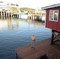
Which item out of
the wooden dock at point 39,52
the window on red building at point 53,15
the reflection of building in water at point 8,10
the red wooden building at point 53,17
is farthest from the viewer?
the reflection of building in water at point 8,10

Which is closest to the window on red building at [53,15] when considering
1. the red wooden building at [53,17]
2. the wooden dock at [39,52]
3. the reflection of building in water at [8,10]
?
the red wooden building at [53,17]

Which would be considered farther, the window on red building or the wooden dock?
the window on red building

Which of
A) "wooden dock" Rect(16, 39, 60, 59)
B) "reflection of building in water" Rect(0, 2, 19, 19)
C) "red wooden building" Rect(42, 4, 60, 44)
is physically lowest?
"wooden dock" Rect(16, 39, 60, 59)

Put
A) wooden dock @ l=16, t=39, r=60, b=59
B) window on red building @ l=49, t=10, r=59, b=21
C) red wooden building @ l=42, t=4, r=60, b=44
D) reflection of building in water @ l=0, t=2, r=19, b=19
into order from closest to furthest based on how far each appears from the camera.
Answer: wooden dock @ l=16, t=39, r=60, b=59 < red wooden building @ l=42, t=4, r=60, b=44 < window on red building @ l=49, t=10, r=59, b=21 < reflection of building in water @ l=0, t=2, r=19, b=19

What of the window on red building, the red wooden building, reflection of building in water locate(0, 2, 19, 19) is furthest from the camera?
reflection of building in water locate(0, 2, 19, 19)

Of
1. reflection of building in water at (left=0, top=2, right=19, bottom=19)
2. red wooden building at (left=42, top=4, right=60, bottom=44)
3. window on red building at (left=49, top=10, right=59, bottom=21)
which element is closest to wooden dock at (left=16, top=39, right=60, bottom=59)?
red wooden building at (left=42, top=4, right=60, bottom=44)

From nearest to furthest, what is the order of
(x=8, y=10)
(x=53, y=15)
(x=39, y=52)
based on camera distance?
(x=39, y=52), (x=53, y=15), (x=8, y=10)

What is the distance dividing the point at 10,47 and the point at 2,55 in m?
5.68

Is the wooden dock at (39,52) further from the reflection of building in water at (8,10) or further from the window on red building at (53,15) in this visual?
the reflection of building in water at (8,10)

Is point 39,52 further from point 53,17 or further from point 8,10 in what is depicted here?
point 8,10

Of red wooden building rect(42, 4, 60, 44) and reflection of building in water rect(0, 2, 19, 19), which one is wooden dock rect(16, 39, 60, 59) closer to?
red wooden building rect(42, 4, 60, 44)

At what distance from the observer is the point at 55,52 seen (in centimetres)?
2159

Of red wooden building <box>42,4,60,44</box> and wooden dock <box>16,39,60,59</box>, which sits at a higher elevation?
red wooden building <box>42,4,60,44</box>

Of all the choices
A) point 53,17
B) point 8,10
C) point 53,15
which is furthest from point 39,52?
point 8,10
